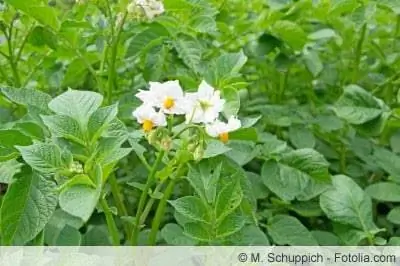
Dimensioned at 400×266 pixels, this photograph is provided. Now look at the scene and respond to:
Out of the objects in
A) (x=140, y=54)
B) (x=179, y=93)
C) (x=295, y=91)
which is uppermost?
(x=179, y=93)

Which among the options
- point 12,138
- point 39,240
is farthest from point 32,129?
point 39,240

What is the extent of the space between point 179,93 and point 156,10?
0.27 meters

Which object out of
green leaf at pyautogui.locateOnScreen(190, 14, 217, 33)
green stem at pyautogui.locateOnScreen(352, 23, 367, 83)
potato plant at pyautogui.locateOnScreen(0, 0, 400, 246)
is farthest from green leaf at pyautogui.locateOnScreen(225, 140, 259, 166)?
→ green stem at pyautogui.locateOnScreen(352, 23, 367, 83)

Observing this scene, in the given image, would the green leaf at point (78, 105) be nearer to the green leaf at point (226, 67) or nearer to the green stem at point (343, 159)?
the green leaf at point (226, 67)

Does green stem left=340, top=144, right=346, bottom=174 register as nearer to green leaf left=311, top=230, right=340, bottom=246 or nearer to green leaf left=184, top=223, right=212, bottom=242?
green leaf left=311, top=230, right=340, bottom=246

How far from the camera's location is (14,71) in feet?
3.84

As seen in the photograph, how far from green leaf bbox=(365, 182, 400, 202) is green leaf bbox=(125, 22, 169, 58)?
1.43 ft

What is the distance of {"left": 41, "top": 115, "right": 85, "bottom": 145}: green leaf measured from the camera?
0.80m

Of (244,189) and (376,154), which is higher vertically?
(244,189)

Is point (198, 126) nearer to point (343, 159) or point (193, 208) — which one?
point (193, 208)

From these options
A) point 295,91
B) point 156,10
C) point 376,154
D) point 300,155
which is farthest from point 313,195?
point 295,91

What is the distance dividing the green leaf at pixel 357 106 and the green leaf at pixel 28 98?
0.50 m

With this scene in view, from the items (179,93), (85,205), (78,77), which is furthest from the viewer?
(78,77)

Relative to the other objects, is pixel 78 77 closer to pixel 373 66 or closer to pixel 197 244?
pixel 197 244
